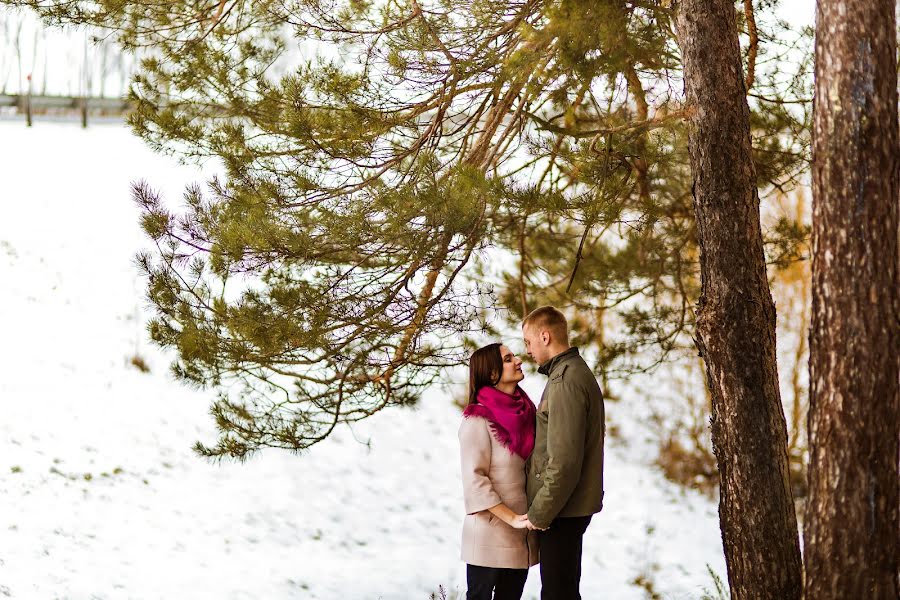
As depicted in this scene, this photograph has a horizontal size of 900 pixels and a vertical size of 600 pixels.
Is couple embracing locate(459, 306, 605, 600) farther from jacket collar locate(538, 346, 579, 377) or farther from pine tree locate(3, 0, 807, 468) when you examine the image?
pine tree locate(3, 0, 807, 468)

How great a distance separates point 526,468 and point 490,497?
7.3 inches

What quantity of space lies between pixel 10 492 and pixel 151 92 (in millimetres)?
3009

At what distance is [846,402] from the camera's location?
2.51 m

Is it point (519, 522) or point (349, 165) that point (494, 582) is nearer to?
point (519, 522)

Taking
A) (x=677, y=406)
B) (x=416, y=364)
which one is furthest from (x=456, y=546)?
(x=416, y=364)

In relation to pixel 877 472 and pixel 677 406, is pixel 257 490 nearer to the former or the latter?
pixel 677 406

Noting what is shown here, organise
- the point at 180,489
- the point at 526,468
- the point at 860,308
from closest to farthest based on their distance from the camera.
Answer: the point at 860,308 < the point at 526,468 < the point at 180,489

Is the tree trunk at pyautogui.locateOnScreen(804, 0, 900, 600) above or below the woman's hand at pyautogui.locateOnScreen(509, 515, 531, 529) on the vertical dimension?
above

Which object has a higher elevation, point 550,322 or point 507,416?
point 550,322

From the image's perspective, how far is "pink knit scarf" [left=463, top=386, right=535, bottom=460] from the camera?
2.76 metres

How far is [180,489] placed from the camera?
6312 millimetres

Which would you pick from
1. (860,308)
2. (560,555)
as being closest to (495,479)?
(560,555)

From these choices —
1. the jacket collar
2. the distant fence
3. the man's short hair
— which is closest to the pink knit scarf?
the jacket collar

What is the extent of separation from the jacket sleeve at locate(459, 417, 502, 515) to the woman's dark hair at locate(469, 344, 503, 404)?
0.11 m
